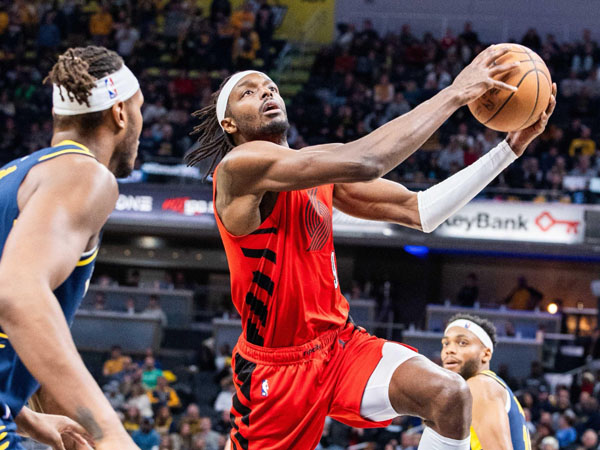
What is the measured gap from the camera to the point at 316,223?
150 inches

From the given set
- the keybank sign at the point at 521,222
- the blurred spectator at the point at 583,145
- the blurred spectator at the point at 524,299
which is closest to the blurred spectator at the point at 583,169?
the blurred spectator at the point at 583,145

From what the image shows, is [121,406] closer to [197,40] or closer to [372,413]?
[372,413]

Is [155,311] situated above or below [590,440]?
above

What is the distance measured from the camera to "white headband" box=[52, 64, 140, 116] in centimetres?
248

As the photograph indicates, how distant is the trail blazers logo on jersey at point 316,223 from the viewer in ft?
12.4

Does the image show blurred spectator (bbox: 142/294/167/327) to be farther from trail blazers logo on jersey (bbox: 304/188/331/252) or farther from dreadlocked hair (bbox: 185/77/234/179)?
trail blazers logo on jersey (bbox: 304/188/331/252)

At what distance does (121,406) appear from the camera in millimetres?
12086

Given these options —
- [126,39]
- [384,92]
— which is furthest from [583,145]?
[126,39]

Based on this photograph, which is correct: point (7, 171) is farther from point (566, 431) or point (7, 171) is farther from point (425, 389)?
point (566, 431)

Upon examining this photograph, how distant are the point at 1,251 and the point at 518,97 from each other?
7.94ft

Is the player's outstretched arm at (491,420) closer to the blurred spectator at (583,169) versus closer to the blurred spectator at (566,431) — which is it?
the blurred spectator at (566,431)

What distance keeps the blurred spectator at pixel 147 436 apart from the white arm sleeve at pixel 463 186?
26.4 ft

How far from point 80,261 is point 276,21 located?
20.1 meters

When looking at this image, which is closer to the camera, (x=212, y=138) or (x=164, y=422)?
(x=212, y=138)
